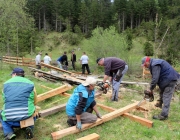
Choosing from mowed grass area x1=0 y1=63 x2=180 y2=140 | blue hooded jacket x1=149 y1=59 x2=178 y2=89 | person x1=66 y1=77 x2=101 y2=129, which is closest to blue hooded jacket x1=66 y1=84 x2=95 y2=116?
person x1=66 y1=77 x2=101 y2=129

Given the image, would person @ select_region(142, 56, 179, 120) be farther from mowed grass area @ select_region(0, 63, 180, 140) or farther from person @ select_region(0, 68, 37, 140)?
person @ select_region(0, 68, 37, 140)

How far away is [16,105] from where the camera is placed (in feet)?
12.4

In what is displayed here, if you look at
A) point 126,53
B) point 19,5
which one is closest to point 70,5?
point 19,5

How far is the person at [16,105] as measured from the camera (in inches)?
148

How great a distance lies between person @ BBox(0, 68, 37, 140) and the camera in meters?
3.76

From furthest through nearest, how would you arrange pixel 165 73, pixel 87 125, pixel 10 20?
pixel 10 20, pixel 165 73, pixel 87 125

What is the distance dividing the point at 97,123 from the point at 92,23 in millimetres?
48550

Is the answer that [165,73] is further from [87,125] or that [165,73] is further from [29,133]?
[29,133]

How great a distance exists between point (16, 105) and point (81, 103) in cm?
126

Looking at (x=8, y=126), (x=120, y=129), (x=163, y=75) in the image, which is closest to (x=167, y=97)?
(x=163, y=75)

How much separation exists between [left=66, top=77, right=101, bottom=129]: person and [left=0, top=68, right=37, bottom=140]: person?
2.81 ft

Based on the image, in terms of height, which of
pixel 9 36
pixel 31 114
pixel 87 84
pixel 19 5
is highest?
pixel 19 5

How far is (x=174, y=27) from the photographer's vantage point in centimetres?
2614

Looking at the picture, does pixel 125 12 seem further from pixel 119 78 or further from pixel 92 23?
pixel 119 78
